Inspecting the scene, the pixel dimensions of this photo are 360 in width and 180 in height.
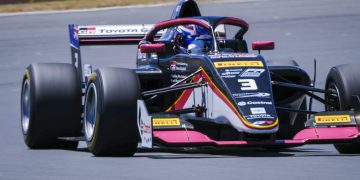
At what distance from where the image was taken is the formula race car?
1020 cm

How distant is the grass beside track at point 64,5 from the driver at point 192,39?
17.0 m

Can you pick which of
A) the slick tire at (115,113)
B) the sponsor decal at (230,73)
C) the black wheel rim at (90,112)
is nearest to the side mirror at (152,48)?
the black wheel rim at (90,112)

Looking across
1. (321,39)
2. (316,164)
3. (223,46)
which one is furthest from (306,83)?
(321,39)

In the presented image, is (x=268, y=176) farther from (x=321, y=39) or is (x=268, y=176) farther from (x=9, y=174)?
(x=321, y=39)

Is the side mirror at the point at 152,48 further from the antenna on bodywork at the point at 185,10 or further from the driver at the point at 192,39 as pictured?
the antenna on bodywork at the point at 185,10

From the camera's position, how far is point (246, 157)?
10.4 meters

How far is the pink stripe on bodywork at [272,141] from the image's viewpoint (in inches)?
399

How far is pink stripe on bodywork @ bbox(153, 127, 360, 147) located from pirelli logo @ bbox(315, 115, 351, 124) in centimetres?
10

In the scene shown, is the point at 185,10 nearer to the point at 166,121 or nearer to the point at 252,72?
the point at 252,72

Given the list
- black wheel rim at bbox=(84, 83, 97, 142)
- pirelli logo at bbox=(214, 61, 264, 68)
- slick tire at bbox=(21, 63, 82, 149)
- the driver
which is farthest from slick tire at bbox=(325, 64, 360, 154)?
slick tire at bbox=(21, 63, 82, 149)

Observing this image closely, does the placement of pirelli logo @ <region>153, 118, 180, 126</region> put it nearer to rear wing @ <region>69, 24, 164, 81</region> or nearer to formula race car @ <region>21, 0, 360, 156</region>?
formula race car @ <region>21, 0, 360, 156</region>

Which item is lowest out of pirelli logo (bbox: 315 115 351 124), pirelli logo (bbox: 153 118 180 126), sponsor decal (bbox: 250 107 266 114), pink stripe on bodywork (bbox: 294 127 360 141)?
pink stripe on bodywork (bbox: 294 127 360 141)

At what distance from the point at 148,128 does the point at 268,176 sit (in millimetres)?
1826

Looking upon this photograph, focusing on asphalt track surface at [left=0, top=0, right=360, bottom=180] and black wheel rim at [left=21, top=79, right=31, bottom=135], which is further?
black wheel rim at [left=21, top=79, right=31, bottom=135]
